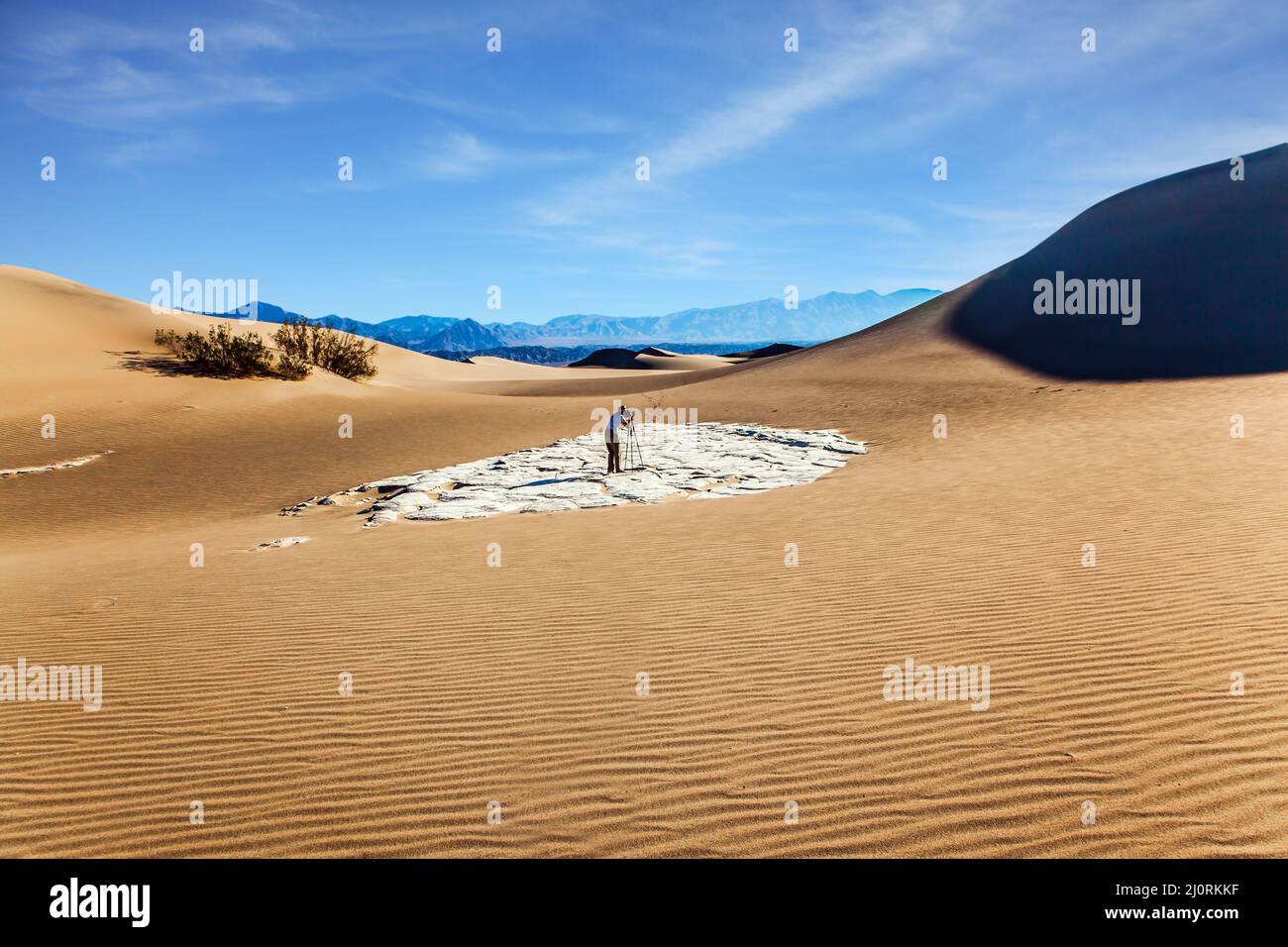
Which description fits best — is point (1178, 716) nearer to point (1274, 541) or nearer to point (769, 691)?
point (769, 691)

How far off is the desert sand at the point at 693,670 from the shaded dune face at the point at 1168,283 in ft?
51.5

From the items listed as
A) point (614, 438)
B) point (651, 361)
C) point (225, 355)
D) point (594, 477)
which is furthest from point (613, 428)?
point (651, 361)

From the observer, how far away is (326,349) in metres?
34.7

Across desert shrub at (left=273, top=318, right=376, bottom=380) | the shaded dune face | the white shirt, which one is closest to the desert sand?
the white shirt

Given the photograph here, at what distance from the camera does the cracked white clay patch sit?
13.6 m

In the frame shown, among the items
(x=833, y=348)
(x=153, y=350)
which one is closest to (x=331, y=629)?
(x=153, y=350)

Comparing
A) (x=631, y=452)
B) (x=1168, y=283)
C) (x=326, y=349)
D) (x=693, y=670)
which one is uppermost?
(x=1168, y=283)

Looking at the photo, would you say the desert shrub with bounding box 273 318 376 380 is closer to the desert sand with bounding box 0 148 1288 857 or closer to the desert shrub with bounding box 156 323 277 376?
the desert shrub with bounding box 156 323 277 376

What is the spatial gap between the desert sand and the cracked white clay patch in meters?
0.91

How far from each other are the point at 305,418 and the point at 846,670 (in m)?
21.6

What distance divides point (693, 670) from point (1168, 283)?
121ft

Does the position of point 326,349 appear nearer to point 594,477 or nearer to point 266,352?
point 266,352
